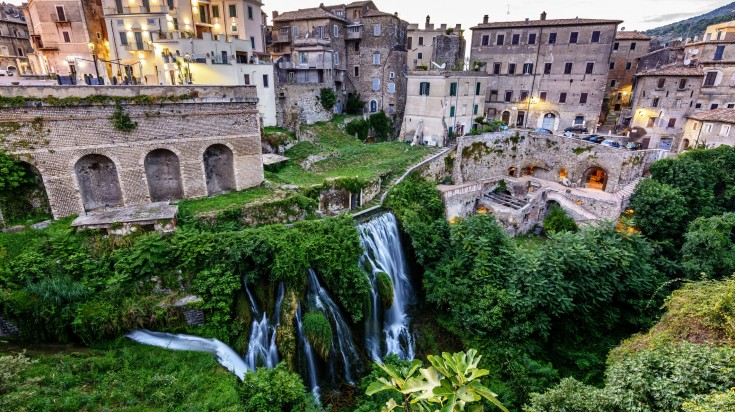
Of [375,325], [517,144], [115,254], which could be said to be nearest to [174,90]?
[115,254]

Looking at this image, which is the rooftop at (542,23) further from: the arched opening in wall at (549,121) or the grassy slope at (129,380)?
the grassy slope at (129,380)

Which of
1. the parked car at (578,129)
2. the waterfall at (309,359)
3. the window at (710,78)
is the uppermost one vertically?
the window at (710,78)

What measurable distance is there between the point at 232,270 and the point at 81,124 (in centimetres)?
887

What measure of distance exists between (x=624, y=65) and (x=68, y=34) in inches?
1953

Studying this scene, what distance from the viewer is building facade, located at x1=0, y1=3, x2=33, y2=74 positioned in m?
34.6

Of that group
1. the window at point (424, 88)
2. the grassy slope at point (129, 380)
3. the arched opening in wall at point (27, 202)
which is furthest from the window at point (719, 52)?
the arched opening in wall at point (27, 202)

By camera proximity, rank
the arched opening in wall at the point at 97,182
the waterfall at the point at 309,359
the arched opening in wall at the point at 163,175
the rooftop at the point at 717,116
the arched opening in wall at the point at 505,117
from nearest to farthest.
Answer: the waterfall at the point at 309,359
the arched opening in wall at the point at 97,182
the arched opening in wall at the point at 163,175
the rooftop at the point at 717,116
the arched opening in wall at the point at 505,117

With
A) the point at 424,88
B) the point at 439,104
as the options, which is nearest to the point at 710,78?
the point at 439,104

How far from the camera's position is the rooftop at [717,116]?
27.2 m

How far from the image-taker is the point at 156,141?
16.8m

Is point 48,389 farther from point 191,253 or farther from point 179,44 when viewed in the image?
→ point 179,44

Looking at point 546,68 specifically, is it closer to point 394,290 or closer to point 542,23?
point 542,23

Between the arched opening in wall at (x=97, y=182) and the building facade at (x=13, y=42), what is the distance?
88.8 feet

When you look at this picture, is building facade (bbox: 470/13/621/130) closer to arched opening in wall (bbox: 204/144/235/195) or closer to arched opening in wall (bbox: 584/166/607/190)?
arched opening in wall (bbox: 584/166/607/190)
